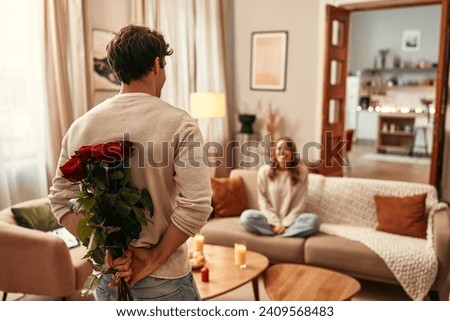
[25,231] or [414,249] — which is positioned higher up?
[25,231]

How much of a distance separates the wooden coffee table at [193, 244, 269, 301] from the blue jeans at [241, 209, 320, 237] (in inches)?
13.5

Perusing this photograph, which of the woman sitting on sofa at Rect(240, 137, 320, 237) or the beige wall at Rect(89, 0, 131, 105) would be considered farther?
the beige wall at Rect(89, 0, 131, 105)

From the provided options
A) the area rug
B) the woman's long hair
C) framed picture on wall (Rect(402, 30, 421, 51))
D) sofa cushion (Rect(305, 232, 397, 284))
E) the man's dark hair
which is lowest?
the area rug

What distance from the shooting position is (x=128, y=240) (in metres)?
1.01

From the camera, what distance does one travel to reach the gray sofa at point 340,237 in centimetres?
266

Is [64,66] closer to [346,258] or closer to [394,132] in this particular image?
[346,258]

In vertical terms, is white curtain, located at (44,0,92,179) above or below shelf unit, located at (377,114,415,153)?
above

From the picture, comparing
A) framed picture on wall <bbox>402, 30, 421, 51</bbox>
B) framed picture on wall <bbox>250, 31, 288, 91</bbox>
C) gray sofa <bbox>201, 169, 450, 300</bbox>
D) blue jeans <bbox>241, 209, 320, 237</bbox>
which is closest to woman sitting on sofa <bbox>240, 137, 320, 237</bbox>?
blue jeans <bbox>241, 209, 320, 237</bbox>

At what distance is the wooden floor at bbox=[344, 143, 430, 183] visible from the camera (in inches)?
237

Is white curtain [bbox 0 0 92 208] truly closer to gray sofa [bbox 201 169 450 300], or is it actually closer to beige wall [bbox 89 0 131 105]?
beige wall [bbox 89 0 131 105]

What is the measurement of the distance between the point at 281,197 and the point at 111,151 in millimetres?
2416

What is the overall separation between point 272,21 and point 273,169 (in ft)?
8.34
